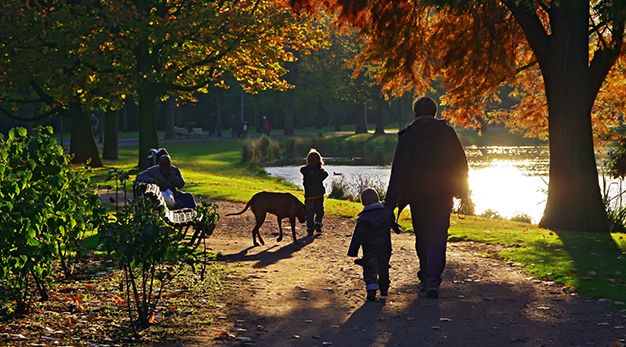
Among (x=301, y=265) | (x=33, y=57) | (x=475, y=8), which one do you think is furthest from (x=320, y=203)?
(x=33, y=57)

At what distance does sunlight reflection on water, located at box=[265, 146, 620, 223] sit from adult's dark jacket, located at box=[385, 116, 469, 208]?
9253mm

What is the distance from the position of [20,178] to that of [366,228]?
3.52 m

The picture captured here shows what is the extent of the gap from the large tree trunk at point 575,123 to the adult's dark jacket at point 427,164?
21.1 ft

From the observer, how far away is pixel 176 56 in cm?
2281

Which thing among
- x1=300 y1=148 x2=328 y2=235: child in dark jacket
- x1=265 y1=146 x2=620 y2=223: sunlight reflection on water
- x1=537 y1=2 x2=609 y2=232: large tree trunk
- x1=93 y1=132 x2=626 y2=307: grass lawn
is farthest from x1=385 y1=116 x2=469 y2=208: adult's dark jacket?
x1=265 y1=146 x2=620 y2=223: sunlight reflection on water

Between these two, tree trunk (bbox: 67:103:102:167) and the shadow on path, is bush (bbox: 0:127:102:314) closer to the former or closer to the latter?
the shadow on path

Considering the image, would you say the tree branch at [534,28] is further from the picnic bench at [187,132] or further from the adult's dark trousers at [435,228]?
the picnic bench at [187,132]

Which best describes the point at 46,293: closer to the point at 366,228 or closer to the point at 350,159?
the point at 366,228

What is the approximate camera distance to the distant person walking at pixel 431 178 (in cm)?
718

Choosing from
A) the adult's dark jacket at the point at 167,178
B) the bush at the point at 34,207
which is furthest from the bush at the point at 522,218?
the bush at the point at 34,207

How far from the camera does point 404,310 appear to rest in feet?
22.0

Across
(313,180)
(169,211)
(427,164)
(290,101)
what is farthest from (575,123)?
(290,101)

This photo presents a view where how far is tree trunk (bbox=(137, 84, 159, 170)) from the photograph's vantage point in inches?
955

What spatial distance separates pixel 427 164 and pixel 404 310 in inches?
64.7
